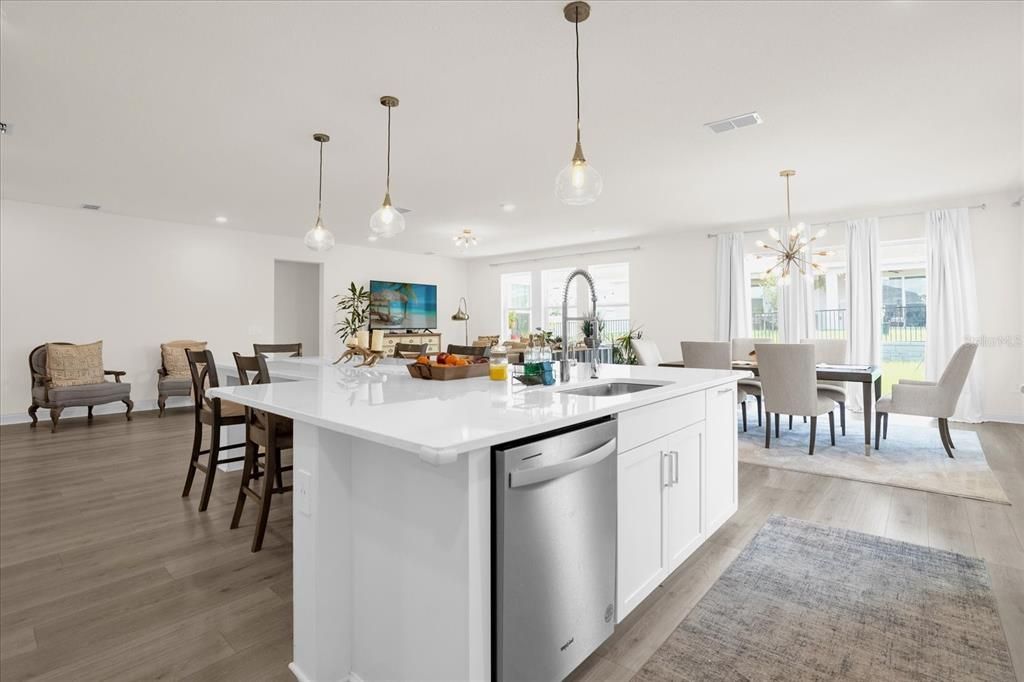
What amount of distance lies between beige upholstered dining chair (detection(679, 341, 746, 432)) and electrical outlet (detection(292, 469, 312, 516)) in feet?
13.2

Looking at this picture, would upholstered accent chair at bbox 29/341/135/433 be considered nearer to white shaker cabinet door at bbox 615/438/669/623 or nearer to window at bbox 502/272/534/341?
window at bbox 502/272/534/341

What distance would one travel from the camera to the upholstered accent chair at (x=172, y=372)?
249 inches

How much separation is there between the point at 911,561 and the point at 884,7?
98.4 inches

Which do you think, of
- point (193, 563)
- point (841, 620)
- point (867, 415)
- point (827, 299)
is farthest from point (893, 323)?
point (193, 563)

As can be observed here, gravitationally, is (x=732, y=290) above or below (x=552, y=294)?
below

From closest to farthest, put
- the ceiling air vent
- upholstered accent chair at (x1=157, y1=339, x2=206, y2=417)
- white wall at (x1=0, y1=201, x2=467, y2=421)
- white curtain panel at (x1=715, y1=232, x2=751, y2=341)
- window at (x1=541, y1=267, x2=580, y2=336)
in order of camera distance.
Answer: the ceiling air vent, white wall at (x1=0, y1=201, x2=467, y2=421), upholstered accent chair at (x1=157, y1=339, x2=206, y2=417), white curtain panel at (x1=715, y1=232, x2=751, y2=341), window at (x1=541, y1=267, x2=580, y2=336)

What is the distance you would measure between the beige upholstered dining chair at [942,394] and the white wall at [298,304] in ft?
26.4

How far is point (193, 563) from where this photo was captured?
2.35 m

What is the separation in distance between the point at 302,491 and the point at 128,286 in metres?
6.65

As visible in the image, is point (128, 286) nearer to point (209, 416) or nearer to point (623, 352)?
point (209, 416)

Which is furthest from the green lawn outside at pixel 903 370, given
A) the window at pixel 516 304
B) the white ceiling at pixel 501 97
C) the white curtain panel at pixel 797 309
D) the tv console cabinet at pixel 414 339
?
the tv console cabinet at pixel 414 339

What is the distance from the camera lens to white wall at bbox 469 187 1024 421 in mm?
5480

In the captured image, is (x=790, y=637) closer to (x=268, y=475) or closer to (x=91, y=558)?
(x=268, y=475)

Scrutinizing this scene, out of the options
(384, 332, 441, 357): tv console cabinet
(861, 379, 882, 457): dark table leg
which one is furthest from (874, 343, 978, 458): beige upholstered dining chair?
(384, 332, 441, 357): tv console cabinet
